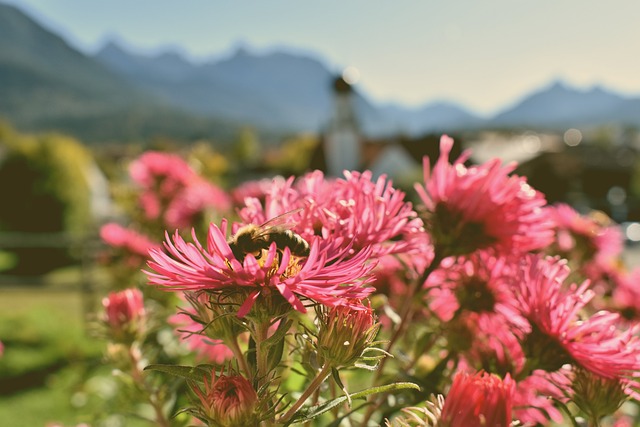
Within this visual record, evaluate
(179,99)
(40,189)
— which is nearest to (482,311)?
(40,189)

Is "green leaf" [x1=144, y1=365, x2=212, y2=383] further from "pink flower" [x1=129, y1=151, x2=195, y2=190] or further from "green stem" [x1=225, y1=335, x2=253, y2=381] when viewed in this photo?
"pink flower" [x1=129, y1=151, x2=195, y2=190]

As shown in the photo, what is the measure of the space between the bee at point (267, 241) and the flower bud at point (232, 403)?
0.11 metres

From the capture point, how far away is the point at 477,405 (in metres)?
0.43

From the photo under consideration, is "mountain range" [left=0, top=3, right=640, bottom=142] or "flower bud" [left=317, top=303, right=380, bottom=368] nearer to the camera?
"flower bud" [left=317, top=303, right=380, bottom=368]

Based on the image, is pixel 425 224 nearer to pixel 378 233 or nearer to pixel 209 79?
pixel 378 233

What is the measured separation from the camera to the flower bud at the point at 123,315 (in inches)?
29.9

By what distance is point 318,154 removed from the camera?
20.4 meters

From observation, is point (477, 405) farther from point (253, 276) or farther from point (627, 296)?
point (627, 296)

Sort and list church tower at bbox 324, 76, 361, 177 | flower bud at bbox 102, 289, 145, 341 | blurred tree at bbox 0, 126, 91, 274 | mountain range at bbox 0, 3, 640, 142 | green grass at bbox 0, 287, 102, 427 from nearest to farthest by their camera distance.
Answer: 1. flower bud at bbox 102, 289, 145, 341
2. green grass at bbox 0, 287, 102, 427
3. blurred tree at bbox 0, 126, 91, 274
4. church tower at bbox 324, 76, 361, 177
5. mountain range at bbox 0, 3, 640, 142

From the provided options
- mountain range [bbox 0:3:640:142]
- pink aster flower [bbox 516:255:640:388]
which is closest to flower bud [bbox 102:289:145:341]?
pink aster flower [bbox 516:255:640:388]

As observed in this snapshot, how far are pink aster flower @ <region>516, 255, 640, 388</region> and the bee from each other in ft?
0.77

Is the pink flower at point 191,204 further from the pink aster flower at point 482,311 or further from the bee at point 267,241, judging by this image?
the bee at point 267,241

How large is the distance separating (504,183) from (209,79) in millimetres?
193119

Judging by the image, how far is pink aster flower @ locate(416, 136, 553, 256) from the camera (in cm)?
63
